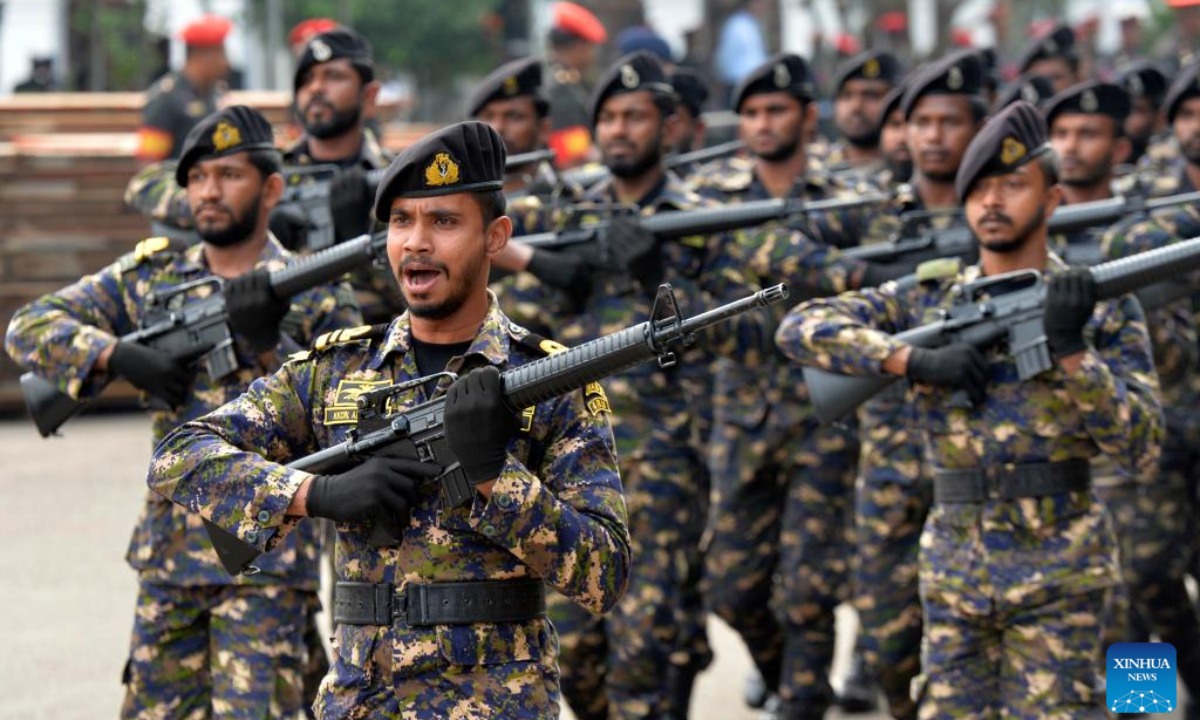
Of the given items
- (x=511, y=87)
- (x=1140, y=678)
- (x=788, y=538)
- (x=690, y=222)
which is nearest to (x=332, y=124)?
(x=511, y=87)

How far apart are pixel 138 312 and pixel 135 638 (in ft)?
3.81

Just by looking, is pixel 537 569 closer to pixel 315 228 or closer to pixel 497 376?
pixel 497 376

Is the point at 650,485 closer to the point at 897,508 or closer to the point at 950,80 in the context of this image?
the point at 897,508

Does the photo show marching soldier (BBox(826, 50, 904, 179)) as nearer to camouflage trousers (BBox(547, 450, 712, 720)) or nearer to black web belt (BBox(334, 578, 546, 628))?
camouflage trousers (BBox(547, 450, 712, 720))

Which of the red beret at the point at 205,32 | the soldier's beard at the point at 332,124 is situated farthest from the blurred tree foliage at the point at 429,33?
the soldier's beard at the point at 332,124

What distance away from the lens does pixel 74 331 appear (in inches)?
285

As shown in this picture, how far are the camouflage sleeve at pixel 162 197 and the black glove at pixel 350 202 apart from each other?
611mm

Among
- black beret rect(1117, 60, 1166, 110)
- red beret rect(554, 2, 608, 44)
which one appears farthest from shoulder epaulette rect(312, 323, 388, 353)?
red beret rect(554, 2, 608, 44)

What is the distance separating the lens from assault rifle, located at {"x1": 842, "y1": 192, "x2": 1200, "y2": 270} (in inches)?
334

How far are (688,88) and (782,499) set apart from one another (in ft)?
10.3

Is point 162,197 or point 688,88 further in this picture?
point 688,88

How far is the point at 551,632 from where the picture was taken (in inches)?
209

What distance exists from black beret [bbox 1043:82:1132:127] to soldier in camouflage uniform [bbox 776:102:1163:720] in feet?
8.12

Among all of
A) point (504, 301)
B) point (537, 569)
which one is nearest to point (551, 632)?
point (537, 569)
